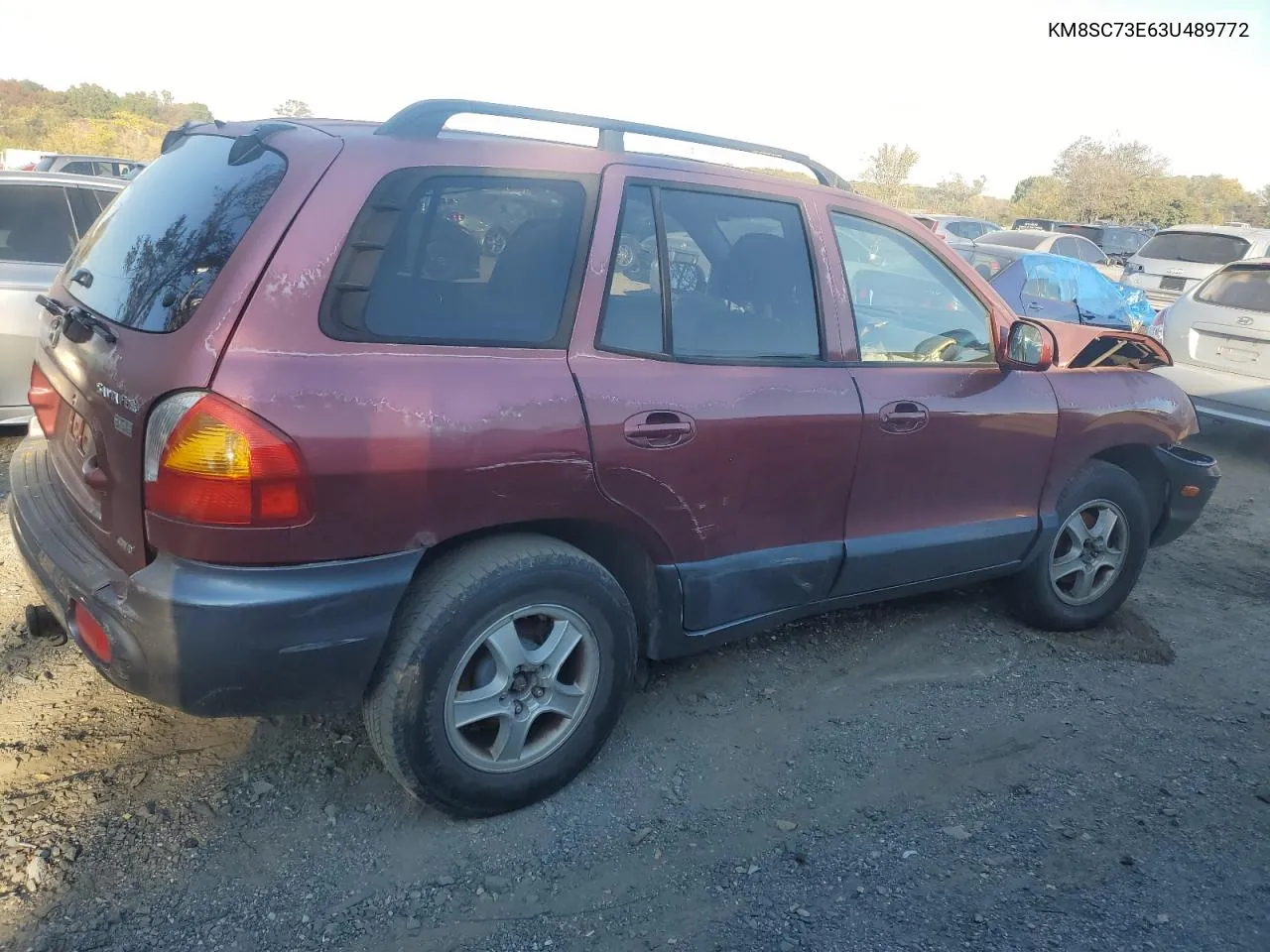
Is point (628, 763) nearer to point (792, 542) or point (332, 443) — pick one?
point (792, 542)

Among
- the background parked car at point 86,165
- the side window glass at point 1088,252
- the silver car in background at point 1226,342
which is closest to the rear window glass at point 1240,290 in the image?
the silver car in background at point 1226,342

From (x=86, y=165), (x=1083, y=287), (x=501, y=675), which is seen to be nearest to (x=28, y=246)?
(x=501, y=675)

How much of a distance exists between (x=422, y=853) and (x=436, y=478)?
107cm

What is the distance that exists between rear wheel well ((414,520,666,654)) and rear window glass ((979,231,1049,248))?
14.4 meters

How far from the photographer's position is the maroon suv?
7.27 ft

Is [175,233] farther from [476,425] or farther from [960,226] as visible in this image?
[960,226]

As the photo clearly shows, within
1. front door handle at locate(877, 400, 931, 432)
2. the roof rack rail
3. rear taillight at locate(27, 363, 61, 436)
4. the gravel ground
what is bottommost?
the gravel ground

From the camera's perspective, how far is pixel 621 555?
9.63ft

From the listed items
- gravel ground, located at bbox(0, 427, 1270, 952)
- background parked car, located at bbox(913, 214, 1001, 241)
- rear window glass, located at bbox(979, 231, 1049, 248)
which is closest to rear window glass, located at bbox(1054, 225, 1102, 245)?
background parked car, located at bbox(913, 214, 1001, 241)

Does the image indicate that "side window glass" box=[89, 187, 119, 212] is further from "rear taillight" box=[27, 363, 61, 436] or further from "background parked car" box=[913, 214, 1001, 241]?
"background parked car" box=[913, 214, 1001, 241]

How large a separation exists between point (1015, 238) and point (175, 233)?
53.9 feet

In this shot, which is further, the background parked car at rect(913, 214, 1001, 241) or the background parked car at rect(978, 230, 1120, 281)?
the background parked car at rect(913, 214, 1001, 241)

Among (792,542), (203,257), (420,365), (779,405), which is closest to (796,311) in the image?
(779,405)

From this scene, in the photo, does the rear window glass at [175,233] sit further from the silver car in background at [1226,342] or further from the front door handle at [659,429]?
the silver car in background at [1226,342]
